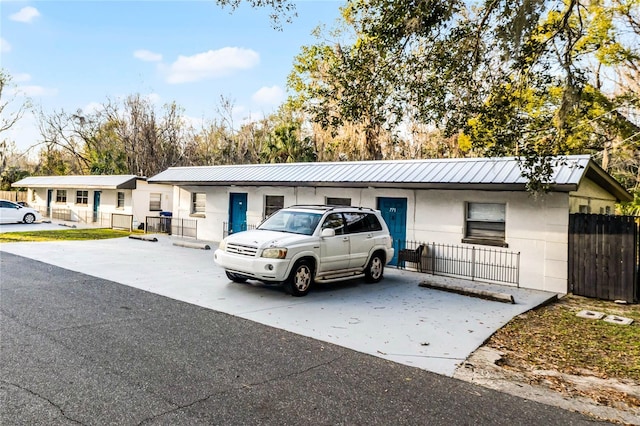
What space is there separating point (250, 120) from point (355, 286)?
34126mm

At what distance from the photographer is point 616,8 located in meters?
18.7

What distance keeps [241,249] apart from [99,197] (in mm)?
25310

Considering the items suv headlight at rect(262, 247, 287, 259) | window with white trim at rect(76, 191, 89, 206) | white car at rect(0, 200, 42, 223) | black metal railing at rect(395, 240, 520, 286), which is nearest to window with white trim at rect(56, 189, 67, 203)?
window with white trim at rect(76, 191, 89, 206)

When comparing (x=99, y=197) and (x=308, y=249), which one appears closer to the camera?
(x=308, y=249)

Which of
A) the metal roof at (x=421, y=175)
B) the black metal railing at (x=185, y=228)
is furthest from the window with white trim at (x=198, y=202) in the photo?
the metal roof at (x=421, y=175)

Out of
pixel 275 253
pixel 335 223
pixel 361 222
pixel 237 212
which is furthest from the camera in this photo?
pixel 237 212

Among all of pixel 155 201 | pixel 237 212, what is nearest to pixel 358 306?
pixel 237 212

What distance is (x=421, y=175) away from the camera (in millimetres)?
13352

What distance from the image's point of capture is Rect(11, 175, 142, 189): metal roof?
87.1 ft

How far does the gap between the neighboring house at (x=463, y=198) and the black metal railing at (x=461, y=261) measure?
0.67 ft

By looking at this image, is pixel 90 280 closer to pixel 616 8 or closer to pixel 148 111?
pixel 616 8

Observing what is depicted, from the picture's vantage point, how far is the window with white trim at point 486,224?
12.6 metres

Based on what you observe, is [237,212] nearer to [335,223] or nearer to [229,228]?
[229,228]

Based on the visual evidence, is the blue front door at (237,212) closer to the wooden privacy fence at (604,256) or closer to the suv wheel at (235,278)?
the suv wheel at (235,278)
